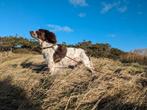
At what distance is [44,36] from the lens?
9359 millimetres

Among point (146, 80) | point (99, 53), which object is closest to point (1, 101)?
point (146, 80)

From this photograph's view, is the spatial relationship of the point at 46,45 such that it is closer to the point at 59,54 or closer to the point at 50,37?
the point at 50,37

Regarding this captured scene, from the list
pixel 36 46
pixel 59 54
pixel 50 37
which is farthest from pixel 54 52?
pixel 36 46

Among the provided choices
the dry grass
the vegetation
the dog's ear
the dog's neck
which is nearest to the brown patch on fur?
the dog's neck

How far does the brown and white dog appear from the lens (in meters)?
8.95

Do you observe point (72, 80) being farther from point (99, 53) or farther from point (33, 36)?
point (99, 53)

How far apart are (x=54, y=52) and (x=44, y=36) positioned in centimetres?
58

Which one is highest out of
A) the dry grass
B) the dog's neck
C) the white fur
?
the dog's neck

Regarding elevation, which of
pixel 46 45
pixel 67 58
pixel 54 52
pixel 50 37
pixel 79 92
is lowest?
pixel 79 92

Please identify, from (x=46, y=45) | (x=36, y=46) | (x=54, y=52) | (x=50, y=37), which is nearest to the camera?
(x=54, y=52)

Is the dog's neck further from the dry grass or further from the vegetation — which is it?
the vegetation

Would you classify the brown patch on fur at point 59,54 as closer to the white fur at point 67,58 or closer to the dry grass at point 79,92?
the white fur at point 67,58

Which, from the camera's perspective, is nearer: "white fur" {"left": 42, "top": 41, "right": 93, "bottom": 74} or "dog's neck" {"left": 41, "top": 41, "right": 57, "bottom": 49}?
"white fur" {"left": 42, "top": 41, "right": 93, "bottom": 74}

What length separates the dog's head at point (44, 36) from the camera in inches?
365
